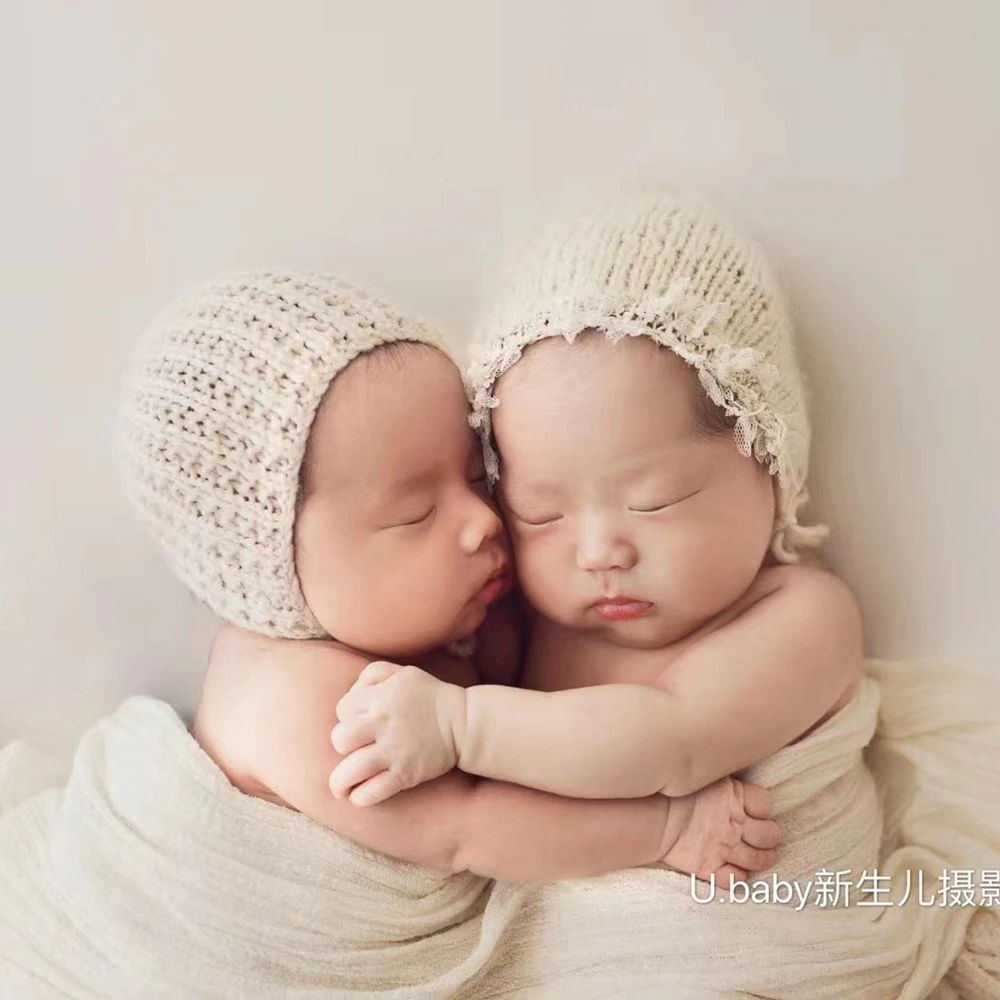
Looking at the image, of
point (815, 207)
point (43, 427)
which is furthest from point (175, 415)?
point (815, 207)

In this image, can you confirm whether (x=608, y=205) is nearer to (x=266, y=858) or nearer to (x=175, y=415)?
(x=175, y=415)

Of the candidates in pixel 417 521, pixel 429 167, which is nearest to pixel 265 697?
pixel 417 521

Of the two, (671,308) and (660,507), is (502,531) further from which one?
(671,308)

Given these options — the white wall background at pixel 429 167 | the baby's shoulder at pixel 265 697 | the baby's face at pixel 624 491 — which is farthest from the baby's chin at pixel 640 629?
the white wall background at pixel 429 167

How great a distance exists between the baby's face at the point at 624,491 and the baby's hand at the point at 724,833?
0.50ft

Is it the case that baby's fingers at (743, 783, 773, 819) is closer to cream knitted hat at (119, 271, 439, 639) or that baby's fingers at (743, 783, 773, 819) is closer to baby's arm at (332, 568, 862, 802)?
baby's arm at (332, 568, 862, 802)

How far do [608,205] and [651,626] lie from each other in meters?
0.40

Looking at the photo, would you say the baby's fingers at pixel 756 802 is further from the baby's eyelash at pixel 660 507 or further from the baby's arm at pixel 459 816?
the baby's eyelash at pixel 660 507

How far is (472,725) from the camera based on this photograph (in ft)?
3.03

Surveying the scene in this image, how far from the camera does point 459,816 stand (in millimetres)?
932

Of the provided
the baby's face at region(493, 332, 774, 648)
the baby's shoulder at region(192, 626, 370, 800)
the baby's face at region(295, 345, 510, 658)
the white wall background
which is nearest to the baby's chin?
the baby's face at region(493, 332, 774, 648)

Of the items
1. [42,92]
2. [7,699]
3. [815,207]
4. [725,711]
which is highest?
[42,92]

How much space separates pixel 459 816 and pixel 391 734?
0.34 ft

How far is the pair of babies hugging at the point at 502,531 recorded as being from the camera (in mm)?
915
